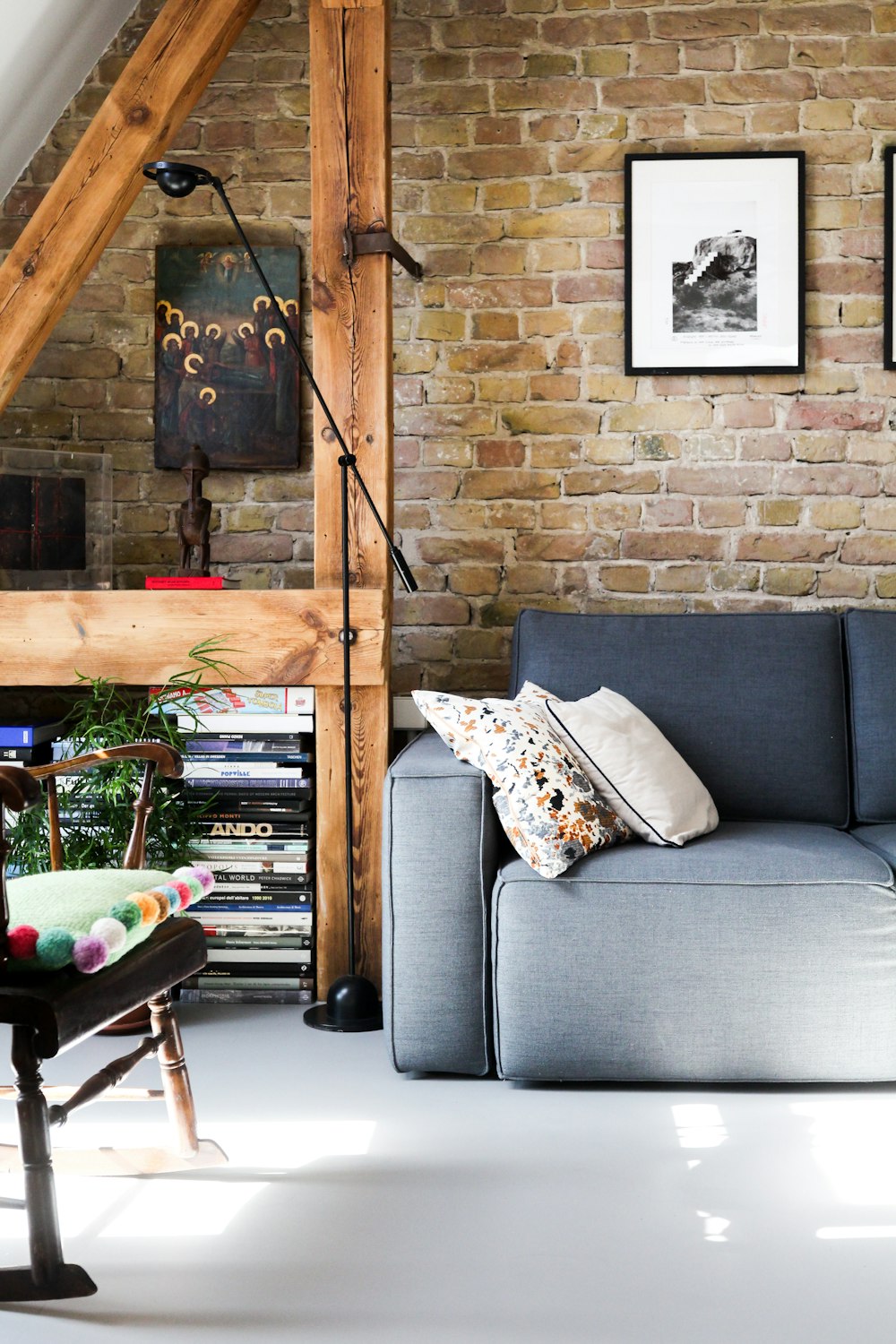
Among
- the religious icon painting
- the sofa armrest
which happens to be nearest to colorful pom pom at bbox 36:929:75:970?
the sofa armrest

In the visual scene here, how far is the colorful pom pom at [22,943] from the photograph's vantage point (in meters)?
1.63

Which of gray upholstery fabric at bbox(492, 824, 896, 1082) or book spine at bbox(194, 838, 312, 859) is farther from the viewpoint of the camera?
book spine at bbox(194, 838, 312, 859)

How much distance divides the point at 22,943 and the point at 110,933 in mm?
116

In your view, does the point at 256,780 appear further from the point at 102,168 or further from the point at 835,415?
the point at 835,415

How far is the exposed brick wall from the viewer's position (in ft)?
10.9

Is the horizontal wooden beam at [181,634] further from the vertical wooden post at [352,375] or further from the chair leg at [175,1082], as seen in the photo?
the chair leg at [175,1082]

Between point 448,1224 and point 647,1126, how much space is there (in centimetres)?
51

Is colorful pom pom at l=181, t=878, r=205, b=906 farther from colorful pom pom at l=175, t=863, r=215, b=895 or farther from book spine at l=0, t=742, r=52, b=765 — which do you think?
book spine at l=0, t=742, r=52, b=765

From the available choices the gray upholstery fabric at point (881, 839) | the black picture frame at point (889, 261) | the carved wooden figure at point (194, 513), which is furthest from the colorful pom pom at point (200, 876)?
the black picture frame at point (889, 261)

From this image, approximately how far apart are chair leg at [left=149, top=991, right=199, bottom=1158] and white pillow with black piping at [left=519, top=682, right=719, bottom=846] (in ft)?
3.28

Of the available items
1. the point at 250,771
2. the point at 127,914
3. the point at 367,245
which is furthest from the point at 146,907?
the point at 367,245

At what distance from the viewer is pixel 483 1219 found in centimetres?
185

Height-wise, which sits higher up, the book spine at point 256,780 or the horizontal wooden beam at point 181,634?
the horizontal wooden beam at point 181,634

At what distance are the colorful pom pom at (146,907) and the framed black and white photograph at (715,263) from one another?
7.06 feet
